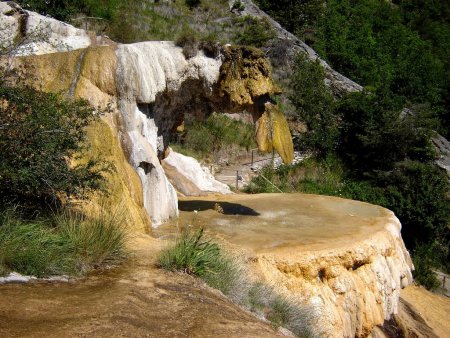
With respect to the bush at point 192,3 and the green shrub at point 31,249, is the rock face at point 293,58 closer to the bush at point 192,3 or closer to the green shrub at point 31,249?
the bush at point 192,3

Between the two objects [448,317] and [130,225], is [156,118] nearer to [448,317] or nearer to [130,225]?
[130,225]

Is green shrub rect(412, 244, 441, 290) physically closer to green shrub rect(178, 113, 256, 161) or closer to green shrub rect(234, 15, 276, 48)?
green shrub rect(178, 113, 256, 161)

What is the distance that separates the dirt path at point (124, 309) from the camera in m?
4.07

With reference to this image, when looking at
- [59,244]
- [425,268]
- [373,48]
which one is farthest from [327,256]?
[373,48]

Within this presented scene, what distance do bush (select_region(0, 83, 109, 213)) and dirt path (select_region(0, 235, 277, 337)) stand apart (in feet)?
3.93

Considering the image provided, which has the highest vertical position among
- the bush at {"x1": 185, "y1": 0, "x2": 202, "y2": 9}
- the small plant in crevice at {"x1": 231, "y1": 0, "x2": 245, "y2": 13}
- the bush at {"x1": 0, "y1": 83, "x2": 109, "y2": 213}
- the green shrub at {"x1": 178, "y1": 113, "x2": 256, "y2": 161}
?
the small plant in crevice at {"x1": 231, "y1": 0, "x2": 245, "y2": 13}

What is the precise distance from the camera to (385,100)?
2205 cm

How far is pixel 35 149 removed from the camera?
575 centimetres

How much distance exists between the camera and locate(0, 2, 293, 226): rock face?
9.03 m

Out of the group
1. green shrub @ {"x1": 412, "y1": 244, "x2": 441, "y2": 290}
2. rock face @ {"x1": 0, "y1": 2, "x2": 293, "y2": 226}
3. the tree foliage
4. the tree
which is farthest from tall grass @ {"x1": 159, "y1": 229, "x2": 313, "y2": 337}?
the tree foliage

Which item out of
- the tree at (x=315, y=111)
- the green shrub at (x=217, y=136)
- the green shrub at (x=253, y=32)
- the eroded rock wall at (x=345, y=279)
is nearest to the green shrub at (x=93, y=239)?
the eroded rock wall at (x=345, y=279)

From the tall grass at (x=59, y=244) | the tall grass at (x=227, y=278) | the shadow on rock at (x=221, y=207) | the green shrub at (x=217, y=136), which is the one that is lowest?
the green shrub at (x=217, y=136)

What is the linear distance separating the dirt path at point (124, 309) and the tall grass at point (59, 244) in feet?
0.77

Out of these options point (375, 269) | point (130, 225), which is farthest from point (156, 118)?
point (375, 269)
